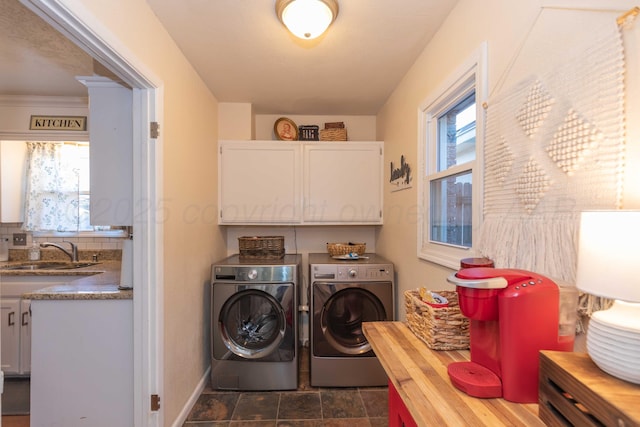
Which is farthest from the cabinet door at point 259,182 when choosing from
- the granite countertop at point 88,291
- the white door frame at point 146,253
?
the white door frame at point 146,253

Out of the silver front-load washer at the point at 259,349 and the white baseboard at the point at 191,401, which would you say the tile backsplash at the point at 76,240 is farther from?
the white baseboard at the point at 191,401

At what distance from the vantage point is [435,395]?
79 centimetres

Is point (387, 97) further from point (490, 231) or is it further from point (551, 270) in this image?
point (551, 270)

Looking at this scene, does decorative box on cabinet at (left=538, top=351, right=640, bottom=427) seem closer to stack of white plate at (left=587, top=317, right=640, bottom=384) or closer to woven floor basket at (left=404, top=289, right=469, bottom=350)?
stack of white plate at (left=587, top=317, right=640, bottom=384)

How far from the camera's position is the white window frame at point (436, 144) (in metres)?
1.30

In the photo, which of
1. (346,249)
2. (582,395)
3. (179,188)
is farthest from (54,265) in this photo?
(582,395)

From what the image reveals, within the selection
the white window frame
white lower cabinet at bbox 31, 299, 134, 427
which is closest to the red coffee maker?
the white window frame

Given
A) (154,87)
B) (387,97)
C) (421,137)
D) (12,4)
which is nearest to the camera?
(12,4)

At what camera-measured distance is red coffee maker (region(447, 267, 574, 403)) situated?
2.51 feet

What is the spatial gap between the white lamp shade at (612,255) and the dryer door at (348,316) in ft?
5.79

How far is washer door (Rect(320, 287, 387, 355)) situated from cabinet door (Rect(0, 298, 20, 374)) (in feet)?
8.46

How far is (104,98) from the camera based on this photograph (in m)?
1.61

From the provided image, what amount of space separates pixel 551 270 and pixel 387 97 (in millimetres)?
2138

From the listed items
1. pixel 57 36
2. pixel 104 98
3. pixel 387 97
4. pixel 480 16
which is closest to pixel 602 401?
pixel 480 16
